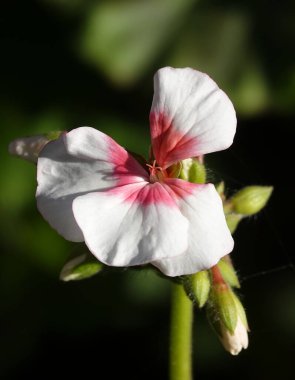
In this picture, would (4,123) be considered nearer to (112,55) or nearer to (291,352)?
(112,55)

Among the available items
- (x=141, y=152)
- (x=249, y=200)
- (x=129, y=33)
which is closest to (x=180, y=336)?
(x=249, y=200)

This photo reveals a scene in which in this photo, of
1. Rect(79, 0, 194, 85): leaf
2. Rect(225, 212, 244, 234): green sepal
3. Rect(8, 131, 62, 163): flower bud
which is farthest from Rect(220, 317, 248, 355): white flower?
Rect(79, 0, 194, 85): leaf

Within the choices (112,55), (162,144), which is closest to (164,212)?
(162,144)

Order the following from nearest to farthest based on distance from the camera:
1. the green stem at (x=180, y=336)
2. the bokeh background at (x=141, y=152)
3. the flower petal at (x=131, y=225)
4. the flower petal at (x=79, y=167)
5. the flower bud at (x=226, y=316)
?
the flower petal at (x=131, y=225), the flower petal at (x=79, y=167), the flower bud at (x=226, y=316), the green stem at (x=180, y=336), the bokeh background at (x=141, y=152)

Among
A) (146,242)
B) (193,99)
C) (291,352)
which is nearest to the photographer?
(146,242)

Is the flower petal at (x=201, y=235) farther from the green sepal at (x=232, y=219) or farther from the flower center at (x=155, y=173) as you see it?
the green sepal at (x=232, y=219)

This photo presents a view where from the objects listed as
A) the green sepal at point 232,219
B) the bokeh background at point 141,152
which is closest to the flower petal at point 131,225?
the green sepal at point 232,219

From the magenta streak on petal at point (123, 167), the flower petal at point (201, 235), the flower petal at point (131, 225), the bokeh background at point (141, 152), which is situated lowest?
the bokeh background at point (141, 152)

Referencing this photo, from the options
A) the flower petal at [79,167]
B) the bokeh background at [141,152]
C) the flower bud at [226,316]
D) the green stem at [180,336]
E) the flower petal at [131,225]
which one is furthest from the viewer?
the bokeh background at [141,152]
